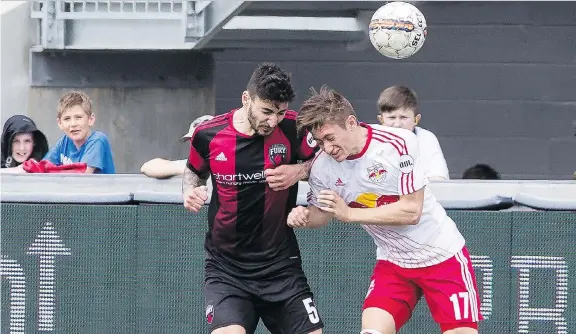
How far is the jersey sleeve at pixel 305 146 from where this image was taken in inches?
251

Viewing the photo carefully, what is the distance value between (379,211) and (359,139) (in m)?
0.39

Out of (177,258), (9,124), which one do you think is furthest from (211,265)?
(9,124)

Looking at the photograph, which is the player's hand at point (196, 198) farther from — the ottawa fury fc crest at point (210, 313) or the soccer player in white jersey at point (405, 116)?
the soccer player in white jersey at point (405, 116)

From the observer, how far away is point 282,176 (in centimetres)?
621

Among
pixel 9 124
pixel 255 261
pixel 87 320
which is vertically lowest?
pixel 87 320

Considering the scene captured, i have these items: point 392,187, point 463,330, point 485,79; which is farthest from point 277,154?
point 485,79

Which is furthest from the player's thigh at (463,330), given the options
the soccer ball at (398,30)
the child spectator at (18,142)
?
the soccer ball at (398,30)

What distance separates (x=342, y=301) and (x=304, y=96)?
14.8 ft

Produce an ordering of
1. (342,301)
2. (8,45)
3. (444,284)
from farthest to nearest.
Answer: (8,45) < (342,301) < (444,284)

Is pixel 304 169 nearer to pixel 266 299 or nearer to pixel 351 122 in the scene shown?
pixel 351 122

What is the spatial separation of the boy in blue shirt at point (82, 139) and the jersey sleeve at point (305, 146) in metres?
1.99

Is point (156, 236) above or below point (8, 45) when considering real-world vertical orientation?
below

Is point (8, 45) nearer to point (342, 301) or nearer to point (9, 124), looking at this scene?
point (9, 124)

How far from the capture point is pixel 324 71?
11.8 m
